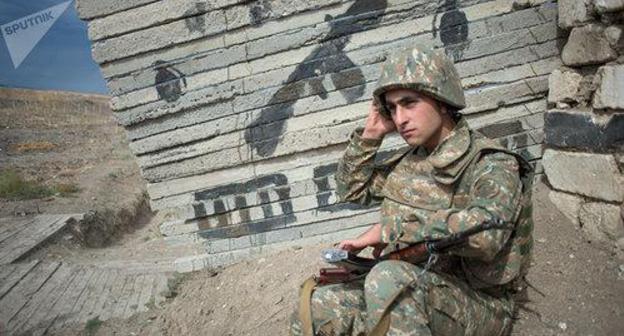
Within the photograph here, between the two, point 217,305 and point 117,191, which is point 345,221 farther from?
point 117,191

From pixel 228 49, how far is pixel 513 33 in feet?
9.25

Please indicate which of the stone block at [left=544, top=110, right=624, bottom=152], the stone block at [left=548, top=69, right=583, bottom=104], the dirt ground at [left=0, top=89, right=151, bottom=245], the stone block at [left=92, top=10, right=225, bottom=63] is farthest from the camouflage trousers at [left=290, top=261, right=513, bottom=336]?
the dirt ground at [left=0, top=89, right=151, bottom=245]

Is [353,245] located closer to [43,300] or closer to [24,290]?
[43,300]

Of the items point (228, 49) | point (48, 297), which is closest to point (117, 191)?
point (48, 297)

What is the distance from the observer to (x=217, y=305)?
13.9 feet

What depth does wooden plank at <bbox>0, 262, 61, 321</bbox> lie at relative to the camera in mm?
4645

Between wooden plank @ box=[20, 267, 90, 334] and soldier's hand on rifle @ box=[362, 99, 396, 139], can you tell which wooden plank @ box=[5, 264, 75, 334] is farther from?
soldier's hand on rifle @ box=[362, 99, 396, 139]

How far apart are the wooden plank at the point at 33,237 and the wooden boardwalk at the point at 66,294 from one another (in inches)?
16.1

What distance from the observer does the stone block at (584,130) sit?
3.15 metres

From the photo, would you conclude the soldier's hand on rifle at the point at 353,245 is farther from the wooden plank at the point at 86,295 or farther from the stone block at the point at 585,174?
the wooden plank at the point at 86,295

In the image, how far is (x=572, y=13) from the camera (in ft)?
11.3

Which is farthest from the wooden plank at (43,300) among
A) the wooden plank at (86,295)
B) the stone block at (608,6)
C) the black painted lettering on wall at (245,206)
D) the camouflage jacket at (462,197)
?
the stone block at (608,6)

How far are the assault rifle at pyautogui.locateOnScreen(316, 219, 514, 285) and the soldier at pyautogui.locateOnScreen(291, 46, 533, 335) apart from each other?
3 centimetres

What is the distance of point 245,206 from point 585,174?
3304 mm
